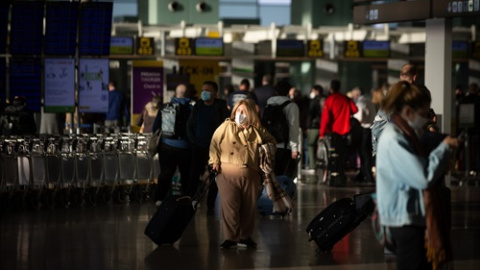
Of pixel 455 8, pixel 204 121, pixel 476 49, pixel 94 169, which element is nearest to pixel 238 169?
pixel 204 121

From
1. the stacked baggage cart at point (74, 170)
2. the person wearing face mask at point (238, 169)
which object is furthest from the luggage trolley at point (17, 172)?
the person wearing face mask at point (238, 169)

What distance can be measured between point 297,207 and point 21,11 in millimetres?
5130

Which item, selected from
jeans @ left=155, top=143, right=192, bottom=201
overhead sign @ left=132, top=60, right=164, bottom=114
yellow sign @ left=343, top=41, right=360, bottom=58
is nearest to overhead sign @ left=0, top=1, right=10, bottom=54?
jeans @ left=155, top=143, right=192, bottom=201

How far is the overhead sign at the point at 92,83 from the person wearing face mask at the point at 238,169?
6479 mm

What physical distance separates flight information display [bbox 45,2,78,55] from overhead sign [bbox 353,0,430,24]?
446cm

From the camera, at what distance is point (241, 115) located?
43.9 feet

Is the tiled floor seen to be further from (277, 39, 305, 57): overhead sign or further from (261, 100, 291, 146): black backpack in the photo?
(277, 39, 305, 57): overhead sign

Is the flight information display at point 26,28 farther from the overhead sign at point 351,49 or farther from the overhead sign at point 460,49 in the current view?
the overhead sign at point 460,49

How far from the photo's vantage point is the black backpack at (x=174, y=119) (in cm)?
1772

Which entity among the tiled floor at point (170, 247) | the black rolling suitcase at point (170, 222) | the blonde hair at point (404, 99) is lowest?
the tiled floor at point (170, 247)

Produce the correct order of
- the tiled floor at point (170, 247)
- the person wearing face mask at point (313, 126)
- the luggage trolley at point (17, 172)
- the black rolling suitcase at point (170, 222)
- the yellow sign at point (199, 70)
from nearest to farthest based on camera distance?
A: the tiled floor at point (170, 247), the black rolling suitcase at point (170, 222), the luggage trolley at point (17, 172), the person wearing face mask at point (313, 126), the yellow sign at point (199, 70)

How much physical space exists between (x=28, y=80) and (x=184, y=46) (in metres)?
15.9

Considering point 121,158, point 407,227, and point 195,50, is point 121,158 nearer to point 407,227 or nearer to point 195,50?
point 407,227

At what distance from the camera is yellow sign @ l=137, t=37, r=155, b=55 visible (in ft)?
113
